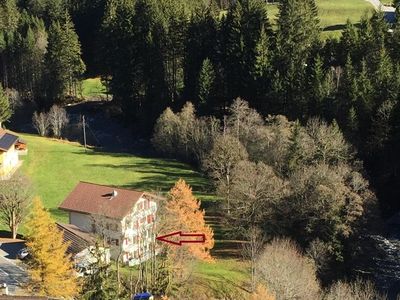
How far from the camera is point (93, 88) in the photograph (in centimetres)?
10519

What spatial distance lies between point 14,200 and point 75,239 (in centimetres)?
672

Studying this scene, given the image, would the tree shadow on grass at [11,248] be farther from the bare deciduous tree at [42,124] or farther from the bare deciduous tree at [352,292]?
the bare deciduous tree at [42,124]

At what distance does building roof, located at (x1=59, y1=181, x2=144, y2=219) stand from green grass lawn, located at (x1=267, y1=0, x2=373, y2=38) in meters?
62.7

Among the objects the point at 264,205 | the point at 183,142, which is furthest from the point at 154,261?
the point at 183,142

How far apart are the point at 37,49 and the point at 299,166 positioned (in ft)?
186

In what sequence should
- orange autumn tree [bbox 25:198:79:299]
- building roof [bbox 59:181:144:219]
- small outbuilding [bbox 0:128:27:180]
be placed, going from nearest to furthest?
orange autumn tree [bbox 25:198:79:299]
building roof [bbox 59:181:144:219]
small outbuilding [bbox 0:128:27:180]

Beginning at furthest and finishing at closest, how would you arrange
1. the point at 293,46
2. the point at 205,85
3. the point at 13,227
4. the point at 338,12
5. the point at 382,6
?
the point at 382,6 < the point at 338,12 < the point at 205,85 < the point at 293,46 < the point at 13,227

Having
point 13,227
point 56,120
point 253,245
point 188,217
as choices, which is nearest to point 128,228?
point 188,217

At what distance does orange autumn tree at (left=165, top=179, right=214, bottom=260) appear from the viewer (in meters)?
45.5

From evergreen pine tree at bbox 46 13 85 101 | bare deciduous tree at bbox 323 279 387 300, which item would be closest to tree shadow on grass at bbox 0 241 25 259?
bare deciduous tree at bbox 323 279 387 300

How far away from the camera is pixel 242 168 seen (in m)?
53.5

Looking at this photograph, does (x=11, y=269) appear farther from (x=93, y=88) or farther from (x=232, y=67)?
(x=93, y=88)

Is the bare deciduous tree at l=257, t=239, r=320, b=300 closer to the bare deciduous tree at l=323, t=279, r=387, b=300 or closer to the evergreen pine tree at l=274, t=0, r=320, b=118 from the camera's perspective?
the bare deciduous tree at l=323, t=279, r=387, b=300

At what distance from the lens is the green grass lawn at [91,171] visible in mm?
61562
